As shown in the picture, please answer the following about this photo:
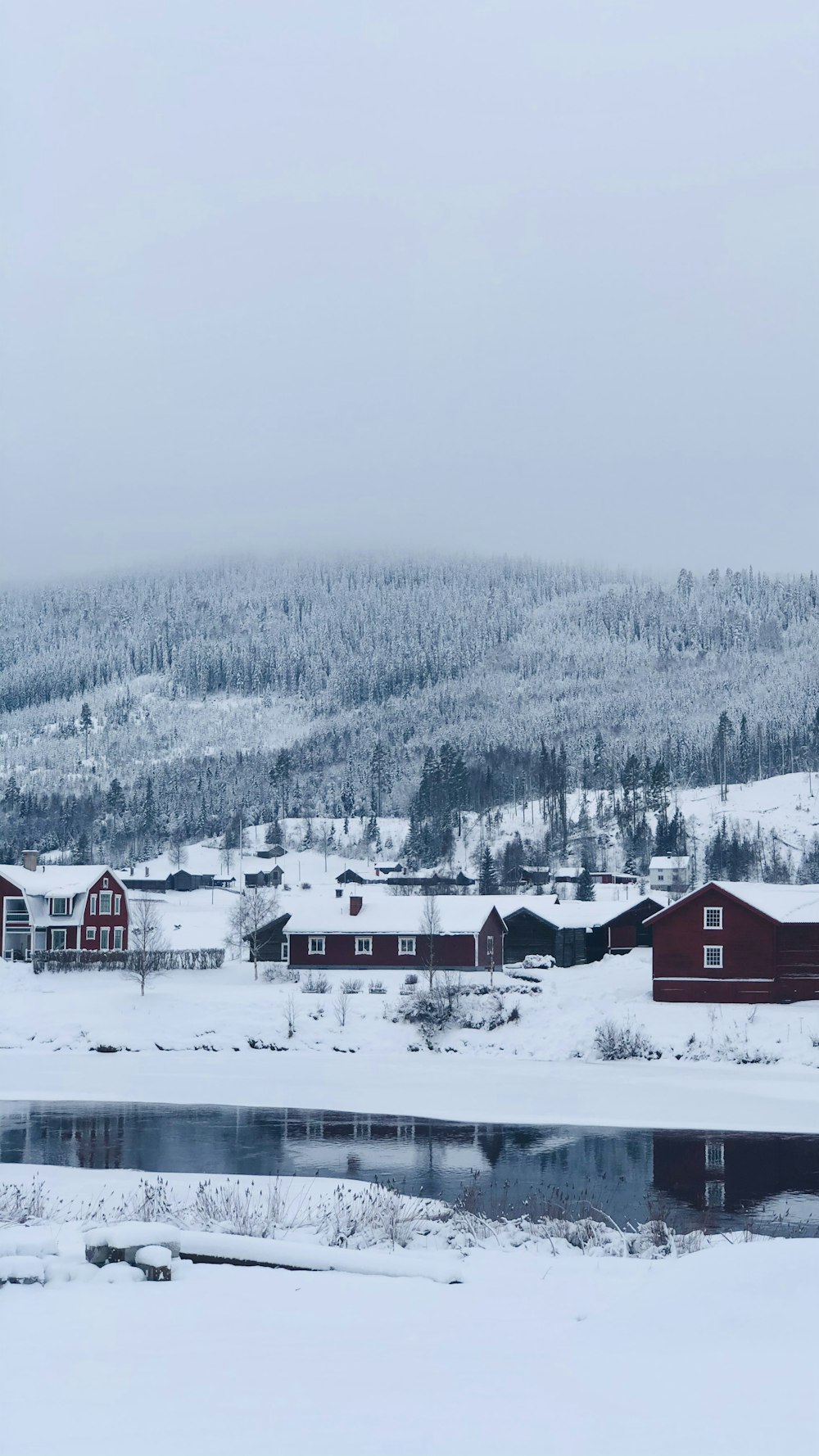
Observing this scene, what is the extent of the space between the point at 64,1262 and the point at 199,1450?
17.8 ft

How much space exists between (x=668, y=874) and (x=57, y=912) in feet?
292

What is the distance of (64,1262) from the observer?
12672 mm

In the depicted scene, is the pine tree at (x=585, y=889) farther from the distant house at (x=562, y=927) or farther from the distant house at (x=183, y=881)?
the distant house at (x=183, y=881)

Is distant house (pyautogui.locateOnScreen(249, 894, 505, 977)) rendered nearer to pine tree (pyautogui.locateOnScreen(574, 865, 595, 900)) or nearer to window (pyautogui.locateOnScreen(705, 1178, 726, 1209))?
window (pyautogui.locateOnScreen(705, 1178, 726, 1209))

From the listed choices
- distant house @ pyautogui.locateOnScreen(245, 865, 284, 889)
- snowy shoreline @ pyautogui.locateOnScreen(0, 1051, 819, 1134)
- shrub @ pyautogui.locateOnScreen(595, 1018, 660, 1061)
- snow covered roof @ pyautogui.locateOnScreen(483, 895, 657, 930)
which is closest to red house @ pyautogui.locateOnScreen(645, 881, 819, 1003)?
shrub @ pyautogui.locateOnScreen(595, 1018, 660, 1061)

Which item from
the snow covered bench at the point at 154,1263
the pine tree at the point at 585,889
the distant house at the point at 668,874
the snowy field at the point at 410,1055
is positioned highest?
the snow covered bench at the point at 154,1263

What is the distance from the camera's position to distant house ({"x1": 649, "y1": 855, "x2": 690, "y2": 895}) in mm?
140500

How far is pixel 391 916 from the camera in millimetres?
70938

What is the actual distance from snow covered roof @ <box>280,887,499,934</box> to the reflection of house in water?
3475cm

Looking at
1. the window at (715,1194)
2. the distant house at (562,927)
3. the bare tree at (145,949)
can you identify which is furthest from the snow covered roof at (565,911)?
the window at (715,1194)

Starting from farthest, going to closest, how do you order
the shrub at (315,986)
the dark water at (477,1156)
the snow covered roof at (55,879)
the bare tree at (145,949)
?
the snow covered roof at (55,879) < the bare tree at (145,949) < the shrub at (315,986) < the dark water at (477,1156)

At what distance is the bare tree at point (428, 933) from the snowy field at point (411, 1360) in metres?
54.3

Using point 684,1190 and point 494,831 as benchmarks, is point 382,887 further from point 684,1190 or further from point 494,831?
point 684,1190

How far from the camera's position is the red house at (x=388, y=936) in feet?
226
